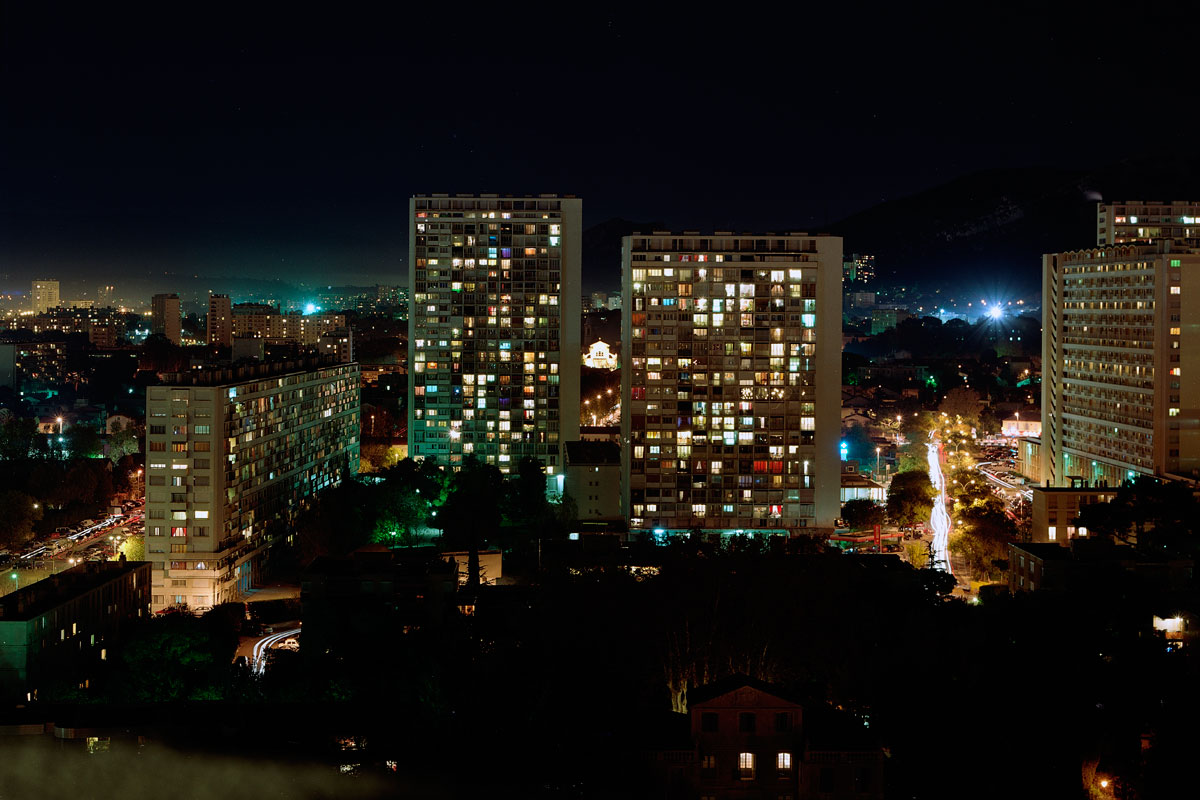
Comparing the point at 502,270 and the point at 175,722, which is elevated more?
the point at 502,270

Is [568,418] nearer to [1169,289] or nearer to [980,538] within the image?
[980,538]

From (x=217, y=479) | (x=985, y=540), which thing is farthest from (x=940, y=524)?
(x=217, y=479)

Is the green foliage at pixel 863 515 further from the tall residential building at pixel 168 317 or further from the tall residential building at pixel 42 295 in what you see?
the tall residential building at pixel 42 295

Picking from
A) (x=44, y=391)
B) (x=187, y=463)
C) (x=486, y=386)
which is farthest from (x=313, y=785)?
(x=44, y=391)

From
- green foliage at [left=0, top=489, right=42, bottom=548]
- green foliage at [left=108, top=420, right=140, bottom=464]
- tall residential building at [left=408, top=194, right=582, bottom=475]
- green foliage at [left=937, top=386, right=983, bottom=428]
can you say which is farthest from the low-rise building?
green foliage at [left=937, top=386, right=983, bottom=428]

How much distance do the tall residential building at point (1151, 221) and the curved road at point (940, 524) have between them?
5844 mm

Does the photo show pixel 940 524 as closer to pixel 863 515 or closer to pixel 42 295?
pixel 863 515

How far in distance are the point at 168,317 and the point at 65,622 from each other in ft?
191

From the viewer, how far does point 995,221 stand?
82.7 m

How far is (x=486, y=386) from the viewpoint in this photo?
21.7 meters

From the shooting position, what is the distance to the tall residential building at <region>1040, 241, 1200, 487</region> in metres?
19.3

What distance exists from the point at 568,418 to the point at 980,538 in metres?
8.19

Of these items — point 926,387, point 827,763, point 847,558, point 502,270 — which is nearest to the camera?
point 827,763

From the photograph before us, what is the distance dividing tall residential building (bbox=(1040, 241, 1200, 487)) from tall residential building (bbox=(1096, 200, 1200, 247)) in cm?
130
